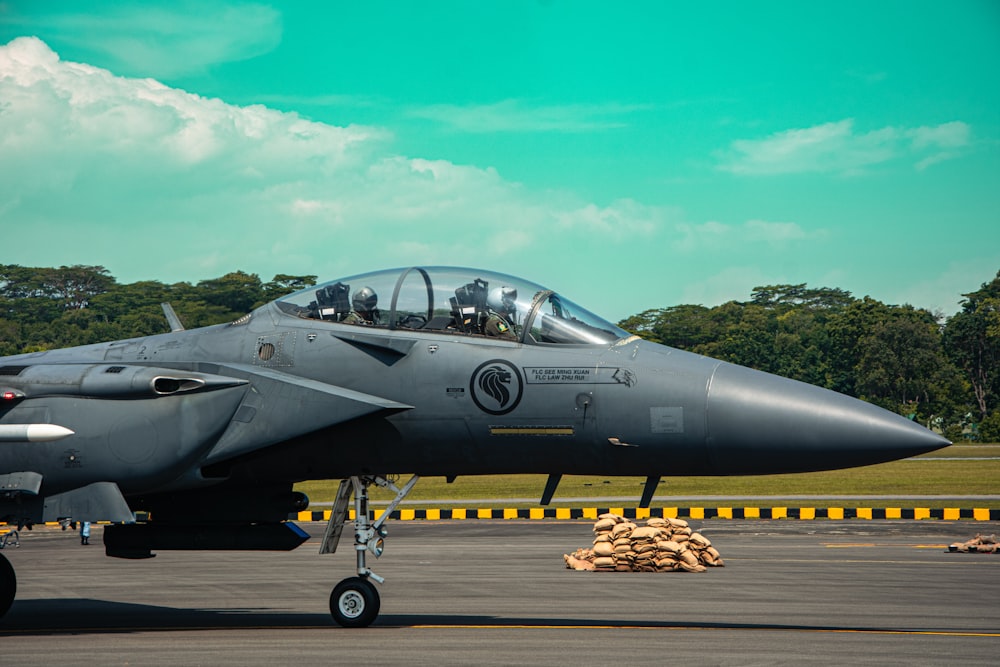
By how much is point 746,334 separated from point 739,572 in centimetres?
10189

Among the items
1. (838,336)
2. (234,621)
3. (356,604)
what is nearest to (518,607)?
(356,604)

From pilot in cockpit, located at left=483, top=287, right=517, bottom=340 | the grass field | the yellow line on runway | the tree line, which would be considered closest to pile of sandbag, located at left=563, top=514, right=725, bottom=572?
the yellow line on runway

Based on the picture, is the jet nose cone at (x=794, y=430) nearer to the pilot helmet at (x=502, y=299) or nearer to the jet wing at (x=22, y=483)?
the pilot helmet at (x=502, y=299)

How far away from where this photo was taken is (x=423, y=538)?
26.6 m

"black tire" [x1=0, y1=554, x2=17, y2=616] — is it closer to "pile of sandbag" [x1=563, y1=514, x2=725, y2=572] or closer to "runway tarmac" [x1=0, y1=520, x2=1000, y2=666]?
"runway tarmac" [x1=0, y1=520, x2=1000, y2=666]

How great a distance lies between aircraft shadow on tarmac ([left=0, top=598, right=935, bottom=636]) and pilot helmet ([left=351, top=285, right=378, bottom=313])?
3573 mm

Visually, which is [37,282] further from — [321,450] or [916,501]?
[321,450]

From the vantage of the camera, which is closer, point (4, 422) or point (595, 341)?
point (595, 341)

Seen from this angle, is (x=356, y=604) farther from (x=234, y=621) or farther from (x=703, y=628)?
(x=703, y=628)

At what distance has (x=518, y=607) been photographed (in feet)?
48.6

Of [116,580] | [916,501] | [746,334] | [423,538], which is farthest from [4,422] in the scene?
[746,334]

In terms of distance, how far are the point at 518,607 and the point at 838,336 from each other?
346 ft

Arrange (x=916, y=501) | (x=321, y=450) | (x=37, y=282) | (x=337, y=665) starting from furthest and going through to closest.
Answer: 1. (x=37, y=282)
2. (x=916, y=501)
3. (x=321, y=450)
4. (x=337, y=665)

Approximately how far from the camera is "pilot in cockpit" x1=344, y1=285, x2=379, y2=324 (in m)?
12.1
